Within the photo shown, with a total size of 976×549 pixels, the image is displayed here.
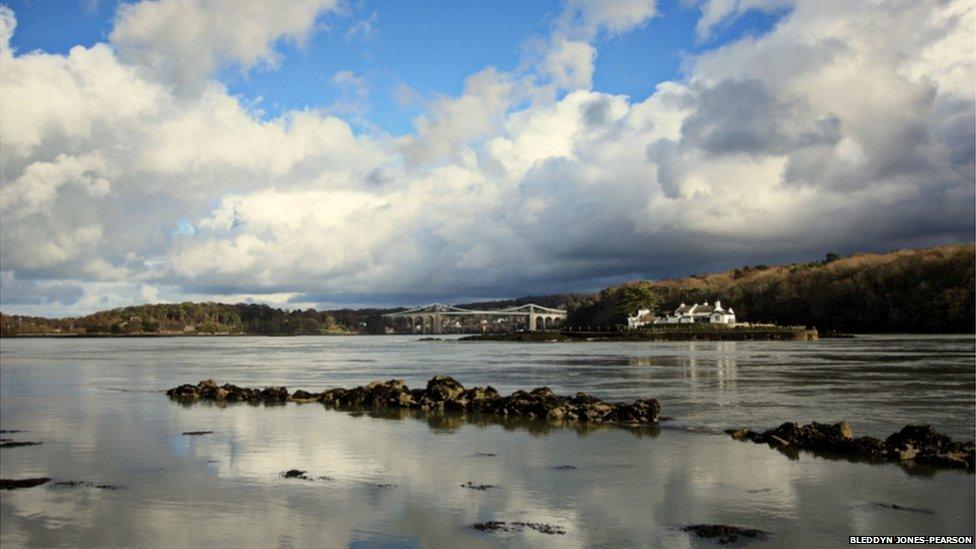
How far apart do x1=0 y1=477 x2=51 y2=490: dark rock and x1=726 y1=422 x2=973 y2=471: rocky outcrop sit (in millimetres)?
15334

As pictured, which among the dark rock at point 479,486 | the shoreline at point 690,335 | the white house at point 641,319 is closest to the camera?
the dark rock at point 479,486

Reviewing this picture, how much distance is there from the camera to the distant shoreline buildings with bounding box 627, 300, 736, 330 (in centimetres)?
17362

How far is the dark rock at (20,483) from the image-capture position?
14.1 m

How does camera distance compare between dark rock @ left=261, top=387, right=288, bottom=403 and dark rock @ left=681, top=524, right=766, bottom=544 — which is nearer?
dark rock @ left=681, top=524, right=766, bottom=544

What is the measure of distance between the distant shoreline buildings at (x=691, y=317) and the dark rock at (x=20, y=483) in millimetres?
159644

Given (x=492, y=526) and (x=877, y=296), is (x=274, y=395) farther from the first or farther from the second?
(x=877, y=296)

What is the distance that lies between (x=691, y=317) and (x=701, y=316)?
2.57m

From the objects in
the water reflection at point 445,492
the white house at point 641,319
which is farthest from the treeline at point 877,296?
the water reflection at point 445,492

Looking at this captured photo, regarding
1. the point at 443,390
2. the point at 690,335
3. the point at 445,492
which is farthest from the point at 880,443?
the point at 690,335

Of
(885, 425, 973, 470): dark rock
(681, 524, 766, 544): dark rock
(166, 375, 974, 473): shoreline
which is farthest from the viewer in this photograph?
(166, 375, 974, 473): shoreline

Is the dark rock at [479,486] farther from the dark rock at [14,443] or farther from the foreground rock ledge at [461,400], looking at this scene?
the dark rock at [14,443]

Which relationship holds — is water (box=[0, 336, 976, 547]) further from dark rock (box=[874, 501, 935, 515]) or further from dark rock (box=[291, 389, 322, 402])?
dark rock (box=[291, 389, 322, 402])

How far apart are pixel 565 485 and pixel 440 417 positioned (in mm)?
11112

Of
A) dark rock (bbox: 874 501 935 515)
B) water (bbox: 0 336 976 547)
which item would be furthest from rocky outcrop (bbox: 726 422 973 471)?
dark rock (bbox: 874 501 935 515)
